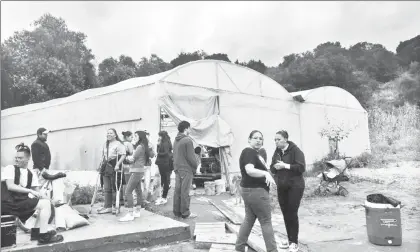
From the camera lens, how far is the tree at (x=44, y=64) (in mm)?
20094

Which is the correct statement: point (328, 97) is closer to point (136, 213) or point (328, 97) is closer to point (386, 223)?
point (386, 223)

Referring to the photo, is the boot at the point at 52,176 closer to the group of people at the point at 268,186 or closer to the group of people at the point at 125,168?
the group of people at the point at 125,168

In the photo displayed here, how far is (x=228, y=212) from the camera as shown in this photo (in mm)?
6398

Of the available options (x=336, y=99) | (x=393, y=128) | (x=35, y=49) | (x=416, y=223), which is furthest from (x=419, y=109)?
(x=35, y=49)

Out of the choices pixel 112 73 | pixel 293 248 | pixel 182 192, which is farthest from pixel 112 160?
pixel 112 73

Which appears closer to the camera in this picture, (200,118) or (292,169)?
(292,169)

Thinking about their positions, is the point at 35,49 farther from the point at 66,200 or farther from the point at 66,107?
the point at 66,200

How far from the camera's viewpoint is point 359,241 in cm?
474

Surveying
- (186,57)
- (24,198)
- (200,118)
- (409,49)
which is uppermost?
(186,57)

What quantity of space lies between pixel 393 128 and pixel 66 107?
790 inches

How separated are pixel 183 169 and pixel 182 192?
16.7 inches

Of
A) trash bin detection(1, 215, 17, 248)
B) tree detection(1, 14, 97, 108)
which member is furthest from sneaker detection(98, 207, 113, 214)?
tree detection(1, 14, 97, 108)

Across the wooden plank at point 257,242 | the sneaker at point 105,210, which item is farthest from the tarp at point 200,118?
the wooden plank at point 257,242

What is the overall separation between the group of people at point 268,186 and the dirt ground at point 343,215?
2.53 ft
